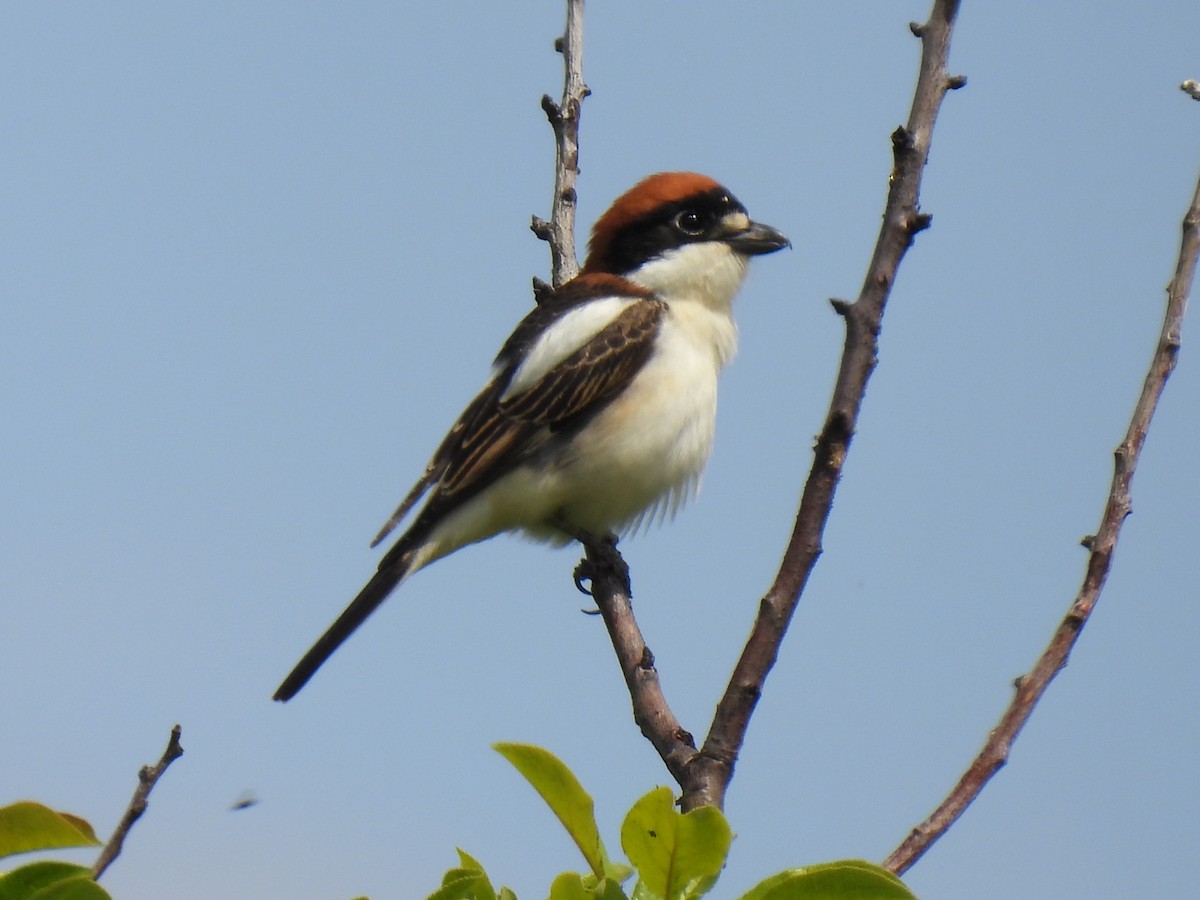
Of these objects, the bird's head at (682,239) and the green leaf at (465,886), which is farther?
the bird's head at (682,239)

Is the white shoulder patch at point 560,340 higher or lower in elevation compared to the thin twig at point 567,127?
lower

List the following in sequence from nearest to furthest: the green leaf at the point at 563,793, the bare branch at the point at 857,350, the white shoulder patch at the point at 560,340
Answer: the green leaf at the point at 563,793 < the bare branch at the point at 857,350 < the white shoulder patch at the point at 560,340

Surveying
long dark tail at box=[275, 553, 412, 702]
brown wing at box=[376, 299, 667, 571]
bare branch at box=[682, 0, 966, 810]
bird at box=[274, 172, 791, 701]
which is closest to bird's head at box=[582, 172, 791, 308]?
bird at box=[274, 172, 791, 701]

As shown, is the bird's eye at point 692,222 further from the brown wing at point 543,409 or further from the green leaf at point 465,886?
the green leaf at point 465,886

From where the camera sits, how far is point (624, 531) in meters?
6.04

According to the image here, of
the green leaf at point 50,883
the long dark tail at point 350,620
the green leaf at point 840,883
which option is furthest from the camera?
the long dark tail at point 350,620

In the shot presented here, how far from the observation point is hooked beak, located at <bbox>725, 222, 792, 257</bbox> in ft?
21.6

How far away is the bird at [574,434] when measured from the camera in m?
5.72


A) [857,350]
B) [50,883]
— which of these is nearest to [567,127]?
[857,350]

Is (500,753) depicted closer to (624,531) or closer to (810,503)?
(810,503)

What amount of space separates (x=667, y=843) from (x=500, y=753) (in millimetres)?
343

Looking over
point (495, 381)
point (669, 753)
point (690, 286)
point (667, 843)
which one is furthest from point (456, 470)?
point (667, 843)

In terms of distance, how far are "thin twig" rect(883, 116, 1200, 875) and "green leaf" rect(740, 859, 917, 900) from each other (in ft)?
1.48

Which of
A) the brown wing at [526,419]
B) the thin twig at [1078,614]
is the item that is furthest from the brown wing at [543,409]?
the thin twig at [1078,614]
